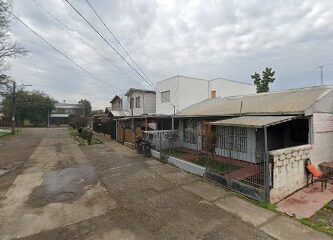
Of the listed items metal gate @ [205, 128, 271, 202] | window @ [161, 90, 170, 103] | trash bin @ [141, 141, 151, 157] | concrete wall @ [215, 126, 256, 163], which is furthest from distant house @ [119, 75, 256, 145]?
concrete wall @ [215, 126, 256, 163]

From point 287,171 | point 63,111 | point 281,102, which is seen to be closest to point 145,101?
point 281,102

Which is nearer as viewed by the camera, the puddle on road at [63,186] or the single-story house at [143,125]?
the puddle on road at [63,186]

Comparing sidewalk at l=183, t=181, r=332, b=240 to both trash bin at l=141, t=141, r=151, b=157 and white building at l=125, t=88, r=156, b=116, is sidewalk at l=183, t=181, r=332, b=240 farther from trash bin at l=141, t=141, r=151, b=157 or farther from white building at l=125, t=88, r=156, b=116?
white building at l=125, t=88, r=156, b=116

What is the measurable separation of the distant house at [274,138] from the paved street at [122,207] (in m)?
1.35

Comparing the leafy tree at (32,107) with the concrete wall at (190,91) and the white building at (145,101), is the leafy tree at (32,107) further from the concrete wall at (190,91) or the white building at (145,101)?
the concrete wall at (190,91)

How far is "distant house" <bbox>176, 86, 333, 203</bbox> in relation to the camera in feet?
26.9

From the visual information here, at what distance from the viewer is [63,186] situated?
32.6 feet

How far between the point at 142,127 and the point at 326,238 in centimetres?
1637

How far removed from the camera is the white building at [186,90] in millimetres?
20734

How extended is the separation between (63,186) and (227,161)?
824cm

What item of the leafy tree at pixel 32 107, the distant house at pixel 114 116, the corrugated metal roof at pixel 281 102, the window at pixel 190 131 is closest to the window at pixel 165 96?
the window at pixel 190 131

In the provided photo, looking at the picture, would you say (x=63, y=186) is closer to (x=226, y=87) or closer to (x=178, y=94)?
(x=178, y=94)

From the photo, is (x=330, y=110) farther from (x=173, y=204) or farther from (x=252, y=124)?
(x=173, y=204)

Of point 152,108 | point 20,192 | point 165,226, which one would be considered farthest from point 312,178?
point 152,108
